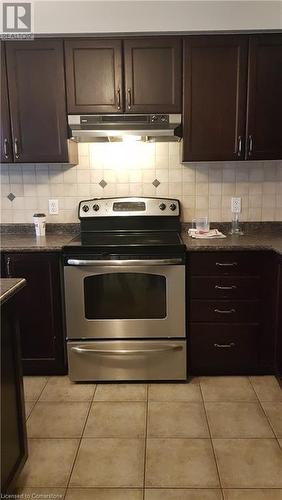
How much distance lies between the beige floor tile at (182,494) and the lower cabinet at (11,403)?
57 cm

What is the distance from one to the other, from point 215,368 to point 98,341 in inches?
31.7

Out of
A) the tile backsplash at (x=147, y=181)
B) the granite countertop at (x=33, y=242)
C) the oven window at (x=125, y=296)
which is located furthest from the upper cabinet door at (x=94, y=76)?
the oven window at (x=125, y=296)

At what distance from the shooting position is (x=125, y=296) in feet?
8.14

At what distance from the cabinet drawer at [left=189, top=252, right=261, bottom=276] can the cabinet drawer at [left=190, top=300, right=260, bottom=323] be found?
0.64 ft

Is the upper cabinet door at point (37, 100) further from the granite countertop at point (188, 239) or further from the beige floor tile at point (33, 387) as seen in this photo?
the beige floor tile at point (33, 387)

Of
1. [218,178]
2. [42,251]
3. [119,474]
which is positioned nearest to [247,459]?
[119,474]

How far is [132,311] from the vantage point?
2.50 meters

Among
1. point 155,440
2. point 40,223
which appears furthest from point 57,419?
point 40,223

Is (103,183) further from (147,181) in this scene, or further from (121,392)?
(121,392)

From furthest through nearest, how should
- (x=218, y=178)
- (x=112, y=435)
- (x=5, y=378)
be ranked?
(x=218, y=178)
(x=112, y=435)
(x=5, y=378)

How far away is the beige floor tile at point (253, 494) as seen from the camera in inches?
64.2

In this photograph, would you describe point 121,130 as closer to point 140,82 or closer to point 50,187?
point 140,82

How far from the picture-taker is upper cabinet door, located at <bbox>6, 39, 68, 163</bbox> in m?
2.51

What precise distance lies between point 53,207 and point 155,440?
1815 millimetres
